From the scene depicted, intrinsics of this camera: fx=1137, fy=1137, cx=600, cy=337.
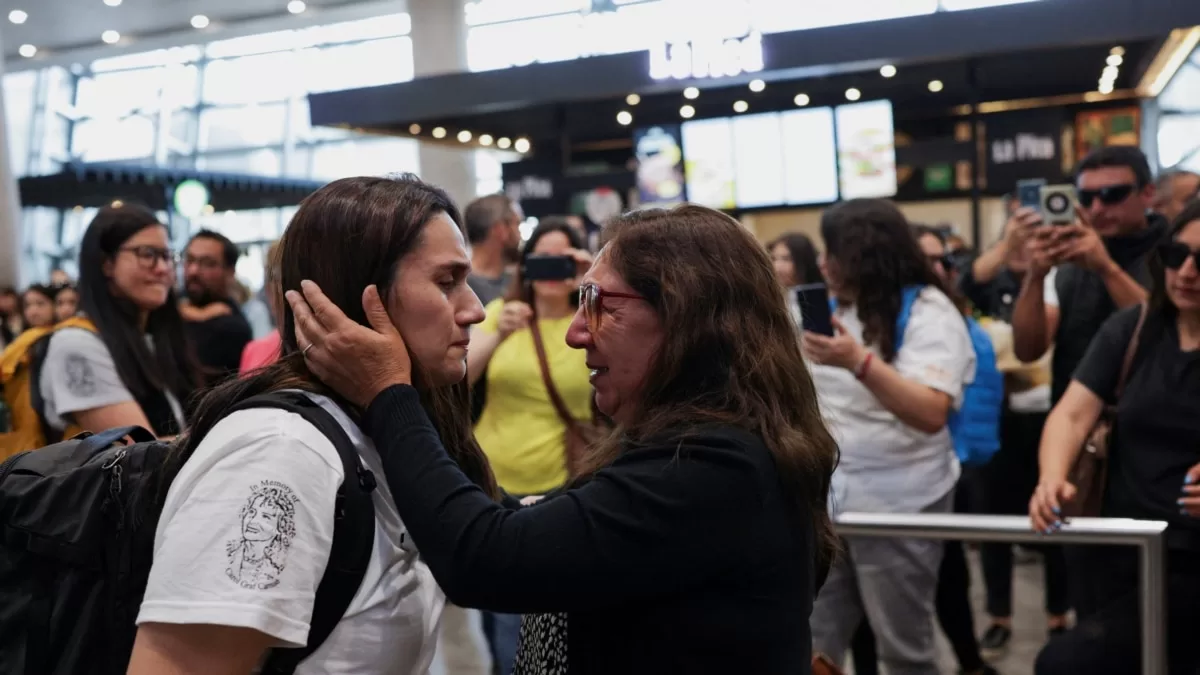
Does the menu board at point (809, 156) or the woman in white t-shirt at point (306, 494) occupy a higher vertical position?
the menu board at point (809, 156)

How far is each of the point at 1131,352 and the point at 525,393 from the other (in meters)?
1.84

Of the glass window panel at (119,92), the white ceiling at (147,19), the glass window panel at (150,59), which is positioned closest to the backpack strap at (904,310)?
the white ceiling at (147,19)

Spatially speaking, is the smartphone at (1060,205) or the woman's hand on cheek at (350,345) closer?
the woman's hand on cheek at (350,345)

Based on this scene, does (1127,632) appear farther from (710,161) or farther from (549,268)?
(710,161)

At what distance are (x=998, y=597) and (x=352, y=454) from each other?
13.3ft

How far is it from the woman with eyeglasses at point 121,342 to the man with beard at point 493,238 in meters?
1.48

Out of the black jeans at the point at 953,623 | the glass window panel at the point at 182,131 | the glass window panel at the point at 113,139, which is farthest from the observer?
the glass window panel at the point at 113,139

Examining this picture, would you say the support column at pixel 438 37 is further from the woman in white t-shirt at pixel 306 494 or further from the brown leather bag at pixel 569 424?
the woman in white t-shirt at pixel 306 494

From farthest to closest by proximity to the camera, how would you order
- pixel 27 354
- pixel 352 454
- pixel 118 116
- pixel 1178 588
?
pixel 118 116 < pixel 27 354 < pixel 1178 588 < pixel 352 454

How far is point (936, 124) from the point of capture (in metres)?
12.5

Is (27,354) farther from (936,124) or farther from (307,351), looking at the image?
(936,124)

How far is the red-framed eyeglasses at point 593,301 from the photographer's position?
5.63 feet

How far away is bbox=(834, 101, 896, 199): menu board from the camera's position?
9805 mm

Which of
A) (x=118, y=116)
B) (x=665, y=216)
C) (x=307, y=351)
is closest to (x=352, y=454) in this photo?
(x=307, y=351)
